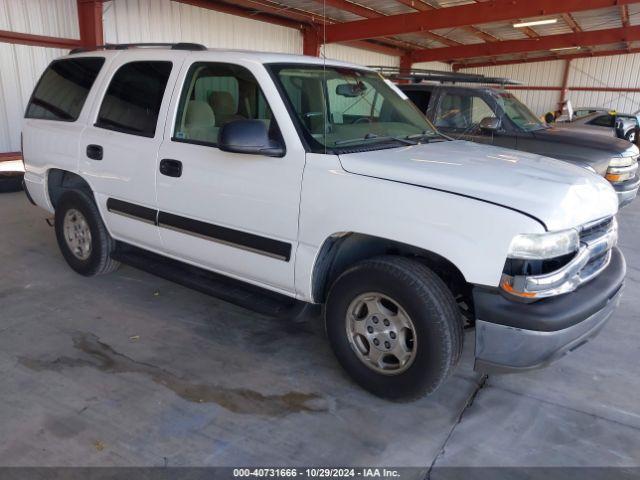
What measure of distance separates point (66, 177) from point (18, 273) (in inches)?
43.0

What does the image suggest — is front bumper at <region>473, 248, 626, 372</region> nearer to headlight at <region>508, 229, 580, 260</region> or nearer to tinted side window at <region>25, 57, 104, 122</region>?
headlight at <region>508, 229, 580, 260</region>

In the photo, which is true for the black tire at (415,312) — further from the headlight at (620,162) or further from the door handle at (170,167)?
the headlight at (620,162)

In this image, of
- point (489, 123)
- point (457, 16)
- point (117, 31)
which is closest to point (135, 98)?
point (489, 123)

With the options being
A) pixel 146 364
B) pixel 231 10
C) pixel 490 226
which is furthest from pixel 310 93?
pixel 231 10

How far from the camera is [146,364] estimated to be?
10.8ft

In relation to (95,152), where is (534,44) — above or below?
above

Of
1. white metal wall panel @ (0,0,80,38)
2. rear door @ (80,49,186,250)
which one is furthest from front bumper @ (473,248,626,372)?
white metal wall panel @ (0,0,80,38)

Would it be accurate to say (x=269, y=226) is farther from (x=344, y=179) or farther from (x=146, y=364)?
(x=146, y=364)

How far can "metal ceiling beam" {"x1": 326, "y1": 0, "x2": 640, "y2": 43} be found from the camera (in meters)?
12.5

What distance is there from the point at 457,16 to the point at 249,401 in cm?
1343

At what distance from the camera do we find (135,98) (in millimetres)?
3828

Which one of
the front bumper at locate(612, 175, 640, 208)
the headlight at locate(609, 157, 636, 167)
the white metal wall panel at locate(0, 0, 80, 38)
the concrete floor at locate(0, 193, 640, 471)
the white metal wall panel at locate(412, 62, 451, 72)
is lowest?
the concrete floor at locate(0, 193, 640, 471)

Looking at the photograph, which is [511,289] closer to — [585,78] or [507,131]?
[507,131]

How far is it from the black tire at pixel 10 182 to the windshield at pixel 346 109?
6960 millimetres
